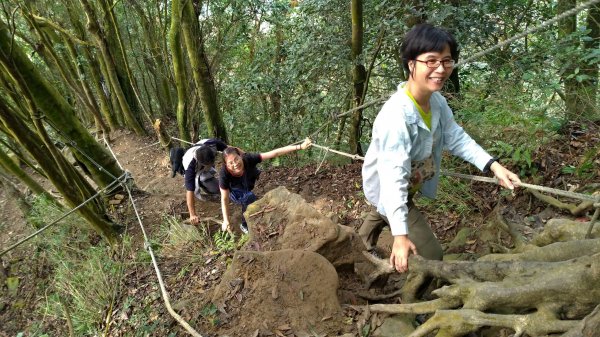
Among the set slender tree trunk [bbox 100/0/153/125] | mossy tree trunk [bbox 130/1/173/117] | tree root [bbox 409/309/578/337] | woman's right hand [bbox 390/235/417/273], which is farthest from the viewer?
mossy tree trunk [bbox 130/1/173/117]

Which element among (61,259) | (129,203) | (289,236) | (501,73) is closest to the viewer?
(289,236)

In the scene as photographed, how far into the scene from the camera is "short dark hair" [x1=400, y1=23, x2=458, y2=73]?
2150 millimetres

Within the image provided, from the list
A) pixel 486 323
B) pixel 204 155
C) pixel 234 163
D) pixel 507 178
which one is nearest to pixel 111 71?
pixel 204 155

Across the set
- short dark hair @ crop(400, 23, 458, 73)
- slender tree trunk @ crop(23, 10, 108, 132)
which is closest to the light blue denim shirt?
short dark hair @ crop(400, 23, 458, 73)

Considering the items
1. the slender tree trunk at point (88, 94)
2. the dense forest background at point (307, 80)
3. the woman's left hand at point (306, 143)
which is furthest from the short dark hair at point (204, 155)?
the slender tree trunk at point (88, 94)

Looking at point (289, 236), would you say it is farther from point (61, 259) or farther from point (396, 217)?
point (61, 259)

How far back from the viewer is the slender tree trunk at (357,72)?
5.35 meters

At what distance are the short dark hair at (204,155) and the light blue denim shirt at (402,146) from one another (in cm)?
236

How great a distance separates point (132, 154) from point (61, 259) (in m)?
4.09

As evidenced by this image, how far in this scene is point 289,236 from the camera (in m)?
3.45

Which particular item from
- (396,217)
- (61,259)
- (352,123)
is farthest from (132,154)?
(396,217)

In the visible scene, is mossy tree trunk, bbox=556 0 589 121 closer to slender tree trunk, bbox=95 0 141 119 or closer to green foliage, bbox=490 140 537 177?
green foliage, bbox=490 140 537 177

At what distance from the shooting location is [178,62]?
22.1 ft

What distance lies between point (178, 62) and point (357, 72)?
3.03 meters
